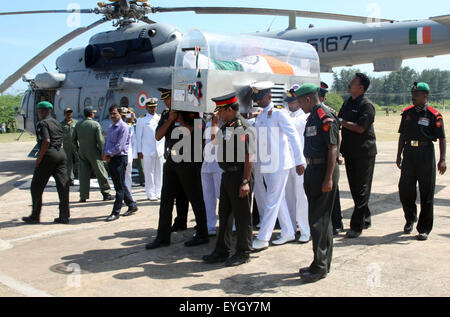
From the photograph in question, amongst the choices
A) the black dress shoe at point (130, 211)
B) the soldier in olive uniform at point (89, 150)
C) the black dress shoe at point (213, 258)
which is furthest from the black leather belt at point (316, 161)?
the soldier in olive uniform at point (89, 150)

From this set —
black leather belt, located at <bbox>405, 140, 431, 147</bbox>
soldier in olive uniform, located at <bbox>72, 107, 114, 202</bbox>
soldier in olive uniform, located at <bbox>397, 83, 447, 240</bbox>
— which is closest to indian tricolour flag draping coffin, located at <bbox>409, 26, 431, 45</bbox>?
soldier in olive uniform, located at <bbox>397, 83, 447, 240</bbox>

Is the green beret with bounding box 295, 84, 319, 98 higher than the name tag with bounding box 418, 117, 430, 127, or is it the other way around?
the green beret with bounding box 295, 84, 319, 98

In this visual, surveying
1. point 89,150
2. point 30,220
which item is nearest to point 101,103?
point 89,150

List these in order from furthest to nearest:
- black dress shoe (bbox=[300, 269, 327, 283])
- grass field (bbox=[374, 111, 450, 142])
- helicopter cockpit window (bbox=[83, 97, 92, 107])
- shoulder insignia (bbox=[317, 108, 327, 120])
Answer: grass field (bbox=[374, 111, 450, 142])
helicopter cockpit window (bbox=[83, 97, 92, 107])
shoulder insignia (bbox=[317, 108, 327, 120])
black dress shoe (bbox=[300, 269, 327, 283])

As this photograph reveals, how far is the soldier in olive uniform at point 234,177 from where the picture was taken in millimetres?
4441

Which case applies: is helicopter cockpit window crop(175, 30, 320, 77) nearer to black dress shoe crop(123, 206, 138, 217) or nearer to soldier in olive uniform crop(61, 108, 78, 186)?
black dress shoe crop(123, 206, 138, 217)

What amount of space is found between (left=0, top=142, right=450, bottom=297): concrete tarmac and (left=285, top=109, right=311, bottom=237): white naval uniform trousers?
29 cm

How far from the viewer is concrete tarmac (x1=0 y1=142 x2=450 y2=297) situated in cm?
384

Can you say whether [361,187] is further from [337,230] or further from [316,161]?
[316,161]

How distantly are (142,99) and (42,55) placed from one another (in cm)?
366

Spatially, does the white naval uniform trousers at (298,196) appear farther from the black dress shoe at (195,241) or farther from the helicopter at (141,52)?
the helicopter at (141,52)

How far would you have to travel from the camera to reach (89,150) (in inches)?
309

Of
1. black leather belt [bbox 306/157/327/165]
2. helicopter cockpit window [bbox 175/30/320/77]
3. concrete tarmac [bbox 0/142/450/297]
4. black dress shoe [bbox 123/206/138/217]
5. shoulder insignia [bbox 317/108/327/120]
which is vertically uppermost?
helicopter cockpit window [bbox 175/30/320/77]

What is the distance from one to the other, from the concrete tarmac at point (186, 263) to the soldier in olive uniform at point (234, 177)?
0.63 feet
